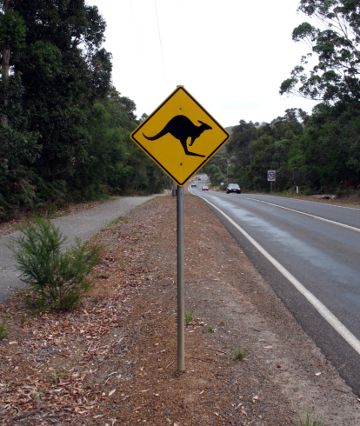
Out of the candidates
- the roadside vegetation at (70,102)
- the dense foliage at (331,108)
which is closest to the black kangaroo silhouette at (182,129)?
the roadside vegetation at (70,102)

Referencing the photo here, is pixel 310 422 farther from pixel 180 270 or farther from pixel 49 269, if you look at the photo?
pixel 49 269

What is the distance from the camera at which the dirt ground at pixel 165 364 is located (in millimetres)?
3916

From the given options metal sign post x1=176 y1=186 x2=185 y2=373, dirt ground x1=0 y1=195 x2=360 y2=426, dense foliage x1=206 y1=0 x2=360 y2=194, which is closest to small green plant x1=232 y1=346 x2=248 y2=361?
dirt ground x1=0 y1=195 x2=360 y2=426

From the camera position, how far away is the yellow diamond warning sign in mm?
4297

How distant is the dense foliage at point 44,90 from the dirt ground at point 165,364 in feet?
36.4

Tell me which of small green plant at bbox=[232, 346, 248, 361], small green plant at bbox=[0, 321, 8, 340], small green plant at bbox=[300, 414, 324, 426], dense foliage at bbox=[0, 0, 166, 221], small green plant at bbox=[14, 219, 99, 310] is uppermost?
dense foliage at bbox=[0, 0, 166, 221]

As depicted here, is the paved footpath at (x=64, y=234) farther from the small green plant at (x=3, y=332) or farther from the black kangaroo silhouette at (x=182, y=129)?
the black kangaroo silhouette at (x=182, y=129)

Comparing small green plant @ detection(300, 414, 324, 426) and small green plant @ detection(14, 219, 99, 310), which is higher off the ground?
small green plant @ detection(14, 219, 99, 310)

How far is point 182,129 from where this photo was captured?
430 centimetres

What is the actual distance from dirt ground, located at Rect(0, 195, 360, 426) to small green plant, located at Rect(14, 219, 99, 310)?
225mm

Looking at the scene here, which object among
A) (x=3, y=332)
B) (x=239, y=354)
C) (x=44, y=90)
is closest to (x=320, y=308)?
(x=239, y=354)

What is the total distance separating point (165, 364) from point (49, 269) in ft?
8.28

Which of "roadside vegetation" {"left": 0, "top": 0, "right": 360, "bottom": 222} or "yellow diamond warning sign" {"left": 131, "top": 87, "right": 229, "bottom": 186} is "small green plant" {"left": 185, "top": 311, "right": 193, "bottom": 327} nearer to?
"yellow diamond warning sign" {"left": 131, "top": 87, "right": 229, "bottom": 186}

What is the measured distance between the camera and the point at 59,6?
790 inches
